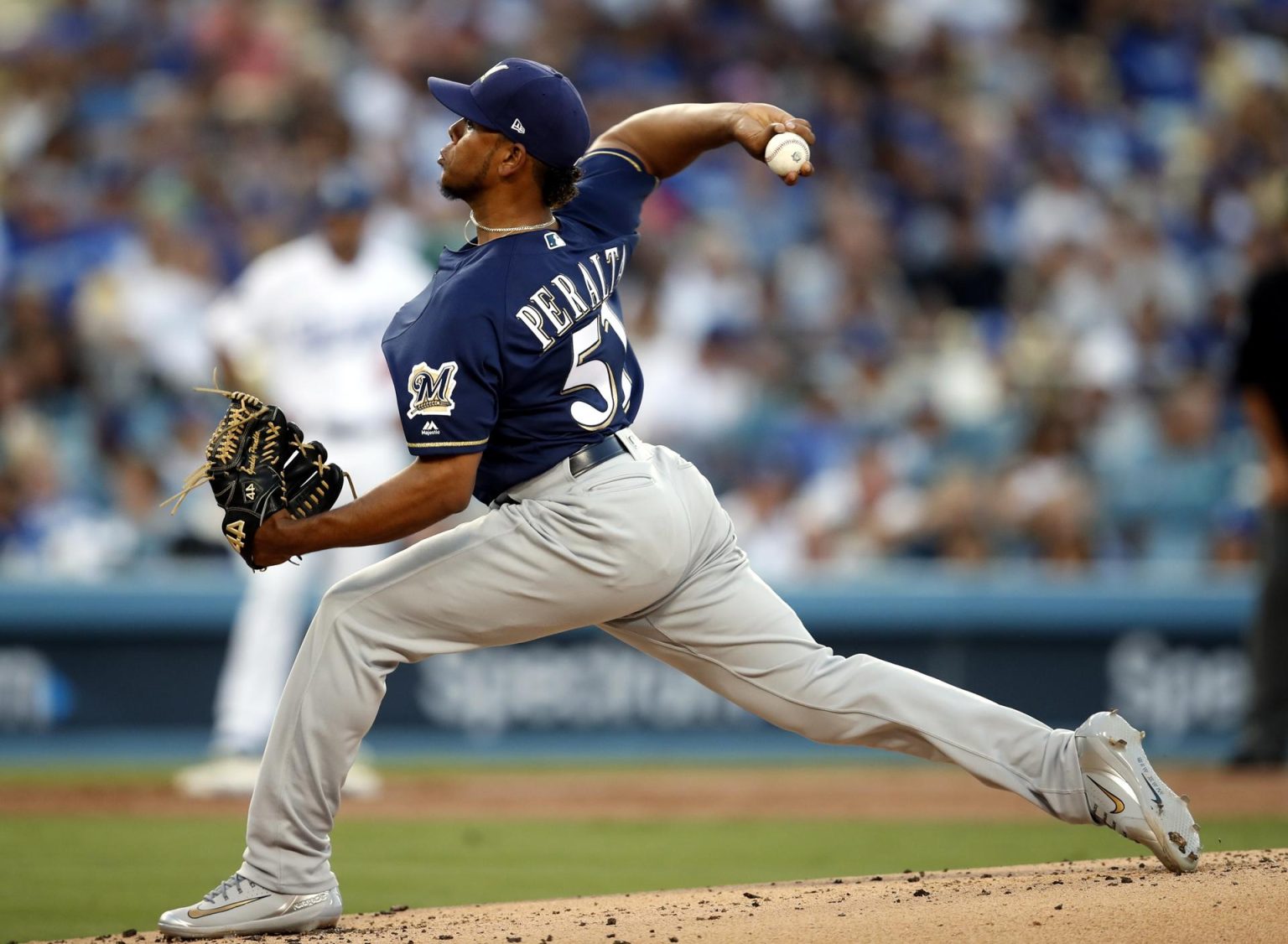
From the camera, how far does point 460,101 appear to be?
12.6 ft

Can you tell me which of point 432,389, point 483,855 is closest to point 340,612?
point 432,389

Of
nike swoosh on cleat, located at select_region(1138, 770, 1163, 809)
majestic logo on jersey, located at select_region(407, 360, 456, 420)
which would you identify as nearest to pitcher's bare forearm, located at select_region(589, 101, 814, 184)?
majestic logo on jersey, located at select_region(407, 360, 456, 420)

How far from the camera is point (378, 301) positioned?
24.0ft

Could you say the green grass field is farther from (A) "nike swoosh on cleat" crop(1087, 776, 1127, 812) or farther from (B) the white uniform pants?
(A) "nike swoosh on cleat" crop(1087, 776, 1127, 812)

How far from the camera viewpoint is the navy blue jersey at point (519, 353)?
11.8 feet

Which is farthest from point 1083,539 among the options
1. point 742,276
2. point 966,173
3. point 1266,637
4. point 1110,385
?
point 966,173

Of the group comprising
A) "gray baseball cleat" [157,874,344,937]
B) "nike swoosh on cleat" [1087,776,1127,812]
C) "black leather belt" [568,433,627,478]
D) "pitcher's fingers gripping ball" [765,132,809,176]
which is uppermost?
"pitcher's fingers gripping ball" [765,132,809,176]

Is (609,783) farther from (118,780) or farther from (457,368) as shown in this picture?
(457,368)

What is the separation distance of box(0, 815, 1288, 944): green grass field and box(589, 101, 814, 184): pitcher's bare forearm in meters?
2.10

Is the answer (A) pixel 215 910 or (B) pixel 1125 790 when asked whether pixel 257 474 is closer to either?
(A) pixel 215 910

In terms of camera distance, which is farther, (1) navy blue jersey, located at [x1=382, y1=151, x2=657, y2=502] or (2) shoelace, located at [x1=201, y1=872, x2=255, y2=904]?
(2) shoelace, located at [x1=201, y1=872, x2=255, y2=904]

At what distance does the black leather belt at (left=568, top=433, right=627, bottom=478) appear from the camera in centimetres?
383

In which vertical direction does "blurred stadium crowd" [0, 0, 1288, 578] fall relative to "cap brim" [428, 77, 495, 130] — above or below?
above

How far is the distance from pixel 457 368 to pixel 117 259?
7.77 meters
